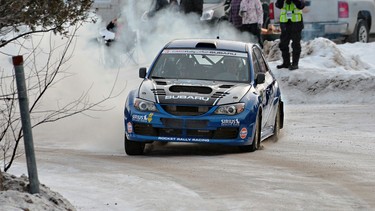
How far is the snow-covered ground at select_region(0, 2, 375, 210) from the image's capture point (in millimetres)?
9781

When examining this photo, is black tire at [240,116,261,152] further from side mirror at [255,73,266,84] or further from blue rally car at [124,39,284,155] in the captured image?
side mirror at [255,73,266,84]

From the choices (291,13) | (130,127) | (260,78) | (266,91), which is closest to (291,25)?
(291,13)

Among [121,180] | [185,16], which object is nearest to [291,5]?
[185,16]

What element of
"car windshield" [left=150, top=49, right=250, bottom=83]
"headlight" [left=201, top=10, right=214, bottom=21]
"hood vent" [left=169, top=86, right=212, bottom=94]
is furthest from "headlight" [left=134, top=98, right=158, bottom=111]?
"headlight" [left=201, top=10, right=214, bottom=21]

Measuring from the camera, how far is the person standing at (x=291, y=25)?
2188 cm

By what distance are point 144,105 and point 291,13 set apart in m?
8.73

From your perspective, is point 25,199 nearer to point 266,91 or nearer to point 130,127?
point 130,127

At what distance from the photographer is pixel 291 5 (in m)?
21.9

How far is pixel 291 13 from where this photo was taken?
22.0 metres

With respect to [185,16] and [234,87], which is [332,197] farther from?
[185,16]

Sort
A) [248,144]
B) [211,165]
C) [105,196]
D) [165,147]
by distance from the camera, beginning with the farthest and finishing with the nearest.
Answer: [165,147], [248,144], [211,165], [105,196]

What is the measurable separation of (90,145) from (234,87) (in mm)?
2390

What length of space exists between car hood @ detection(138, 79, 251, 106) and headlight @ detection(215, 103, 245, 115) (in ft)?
0.22

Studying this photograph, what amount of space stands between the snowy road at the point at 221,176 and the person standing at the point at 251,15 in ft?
32.8
